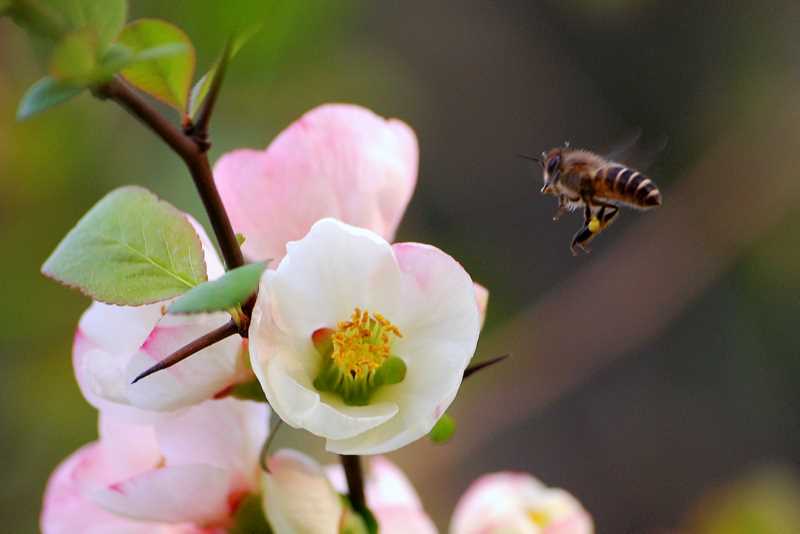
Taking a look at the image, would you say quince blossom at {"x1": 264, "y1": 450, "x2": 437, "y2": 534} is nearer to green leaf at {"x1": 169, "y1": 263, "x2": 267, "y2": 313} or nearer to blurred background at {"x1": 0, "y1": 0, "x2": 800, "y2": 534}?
green leaf at {"x1": 169, "y1": 263, "x2": 267, "y2": 313}

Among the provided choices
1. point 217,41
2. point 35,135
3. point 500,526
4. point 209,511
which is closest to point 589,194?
point 500,526

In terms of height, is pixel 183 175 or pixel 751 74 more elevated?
pixel 751 74

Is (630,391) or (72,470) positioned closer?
(72,470)

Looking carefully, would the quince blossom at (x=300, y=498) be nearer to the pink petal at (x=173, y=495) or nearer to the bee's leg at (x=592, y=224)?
the pink petal at (x=173, y=495)

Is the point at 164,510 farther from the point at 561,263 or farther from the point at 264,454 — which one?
the point at 561,263

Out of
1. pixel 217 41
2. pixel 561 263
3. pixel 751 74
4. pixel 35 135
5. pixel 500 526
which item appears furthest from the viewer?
pixel 561 263

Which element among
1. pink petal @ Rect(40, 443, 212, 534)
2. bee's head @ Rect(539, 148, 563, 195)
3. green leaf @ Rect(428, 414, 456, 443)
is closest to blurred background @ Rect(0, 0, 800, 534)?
bee's head @ Rect(539, 148, 563, 195)

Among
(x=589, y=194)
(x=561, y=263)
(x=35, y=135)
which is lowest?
(x=561, y=263)

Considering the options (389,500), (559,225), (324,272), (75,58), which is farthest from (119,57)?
(559,225)
